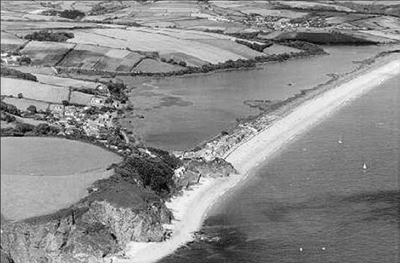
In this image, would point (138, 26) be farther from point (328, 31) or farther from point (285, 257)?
point (285, 257)

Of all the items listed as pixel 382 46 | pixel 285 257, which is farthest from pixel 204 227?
pixel 382 46

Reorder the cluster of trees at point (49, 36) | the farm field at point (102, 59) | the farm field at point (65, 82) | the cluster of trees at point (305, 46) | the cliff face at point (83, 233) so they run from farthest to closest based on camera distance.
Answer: the cluster of trees at point (305, 46), the cluster of trees at point (49, 36), the farm field at point (102, 59), the farm field at point (65, 82), the cliff face at point (83, 233)

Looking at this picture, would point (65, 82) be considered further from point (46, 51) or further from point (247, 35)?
point (247, 35)

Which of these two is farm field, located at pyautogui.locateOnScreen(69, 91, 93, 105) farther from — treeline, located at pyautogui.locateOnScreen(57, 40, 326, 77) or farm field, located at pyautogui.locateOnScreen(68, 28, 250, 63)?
farm field, located at pyautogui.locateOnScreen(68, 28, 250, 63)

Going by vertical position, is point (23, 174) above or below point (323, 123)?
above

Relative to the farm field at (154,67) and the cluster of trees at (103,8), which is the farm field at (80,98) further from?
the cluster of trees at (103,8)

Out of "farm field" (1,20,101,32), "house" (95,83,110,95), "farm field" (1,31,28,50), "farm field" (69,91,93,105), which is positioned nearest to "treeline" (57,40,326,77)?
"farm field" (1,31,28,50)

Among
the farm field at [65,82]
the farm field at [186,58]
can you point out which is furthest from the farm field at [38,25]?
the farm field at [65,82]
